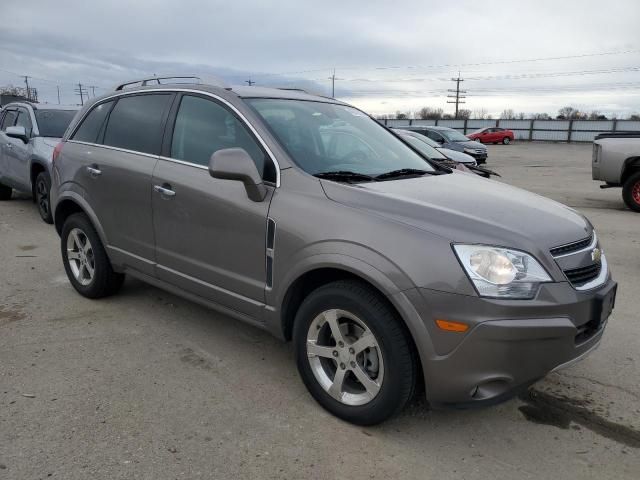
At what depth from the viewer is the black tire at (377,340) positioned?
2590mm

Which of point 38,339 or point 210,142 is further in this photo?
point 38,339

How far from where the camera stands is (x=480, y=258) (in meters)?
2.46

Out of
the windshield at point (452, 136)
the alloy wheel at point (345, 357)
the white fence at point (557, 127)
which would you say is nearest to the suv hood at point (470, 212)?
the alloy wheel at point (345, 357)

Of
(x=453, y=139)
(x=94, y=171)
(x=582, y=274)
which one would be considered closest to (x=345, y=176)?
(x=582, y=274)

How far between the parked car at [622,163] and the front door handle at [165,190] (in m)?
8.88

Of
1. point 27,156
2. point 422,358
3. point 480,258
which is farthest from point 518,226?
point 27,156

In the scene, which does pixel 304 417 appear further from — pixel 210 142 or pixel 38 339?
pixel 38 339

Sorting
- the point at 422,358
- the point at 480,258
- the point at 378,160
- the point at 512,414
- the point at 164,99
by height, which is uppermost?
the point at 164,99

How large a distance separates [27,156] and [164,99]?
216 inches

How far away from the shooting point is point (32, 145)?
26.8 ft

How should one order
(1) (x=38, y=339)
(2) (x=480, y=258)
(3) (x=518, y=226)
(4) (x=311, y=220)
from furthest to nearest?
1. (1) (x=38, y=339)
2. (4) (x=311, y=220)
3. (3) (x=518, y=226)
4. (2) (x=480, y=258)

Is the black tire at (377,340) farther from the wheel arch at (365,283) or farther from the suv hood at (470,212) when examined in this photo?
the suv hood at (470,212)

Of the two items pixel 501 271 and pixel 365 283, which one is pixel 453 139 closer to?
pixel 365 283

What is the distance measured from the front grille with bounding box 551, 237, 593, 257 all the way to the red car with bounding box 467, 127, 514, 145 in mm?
40620
